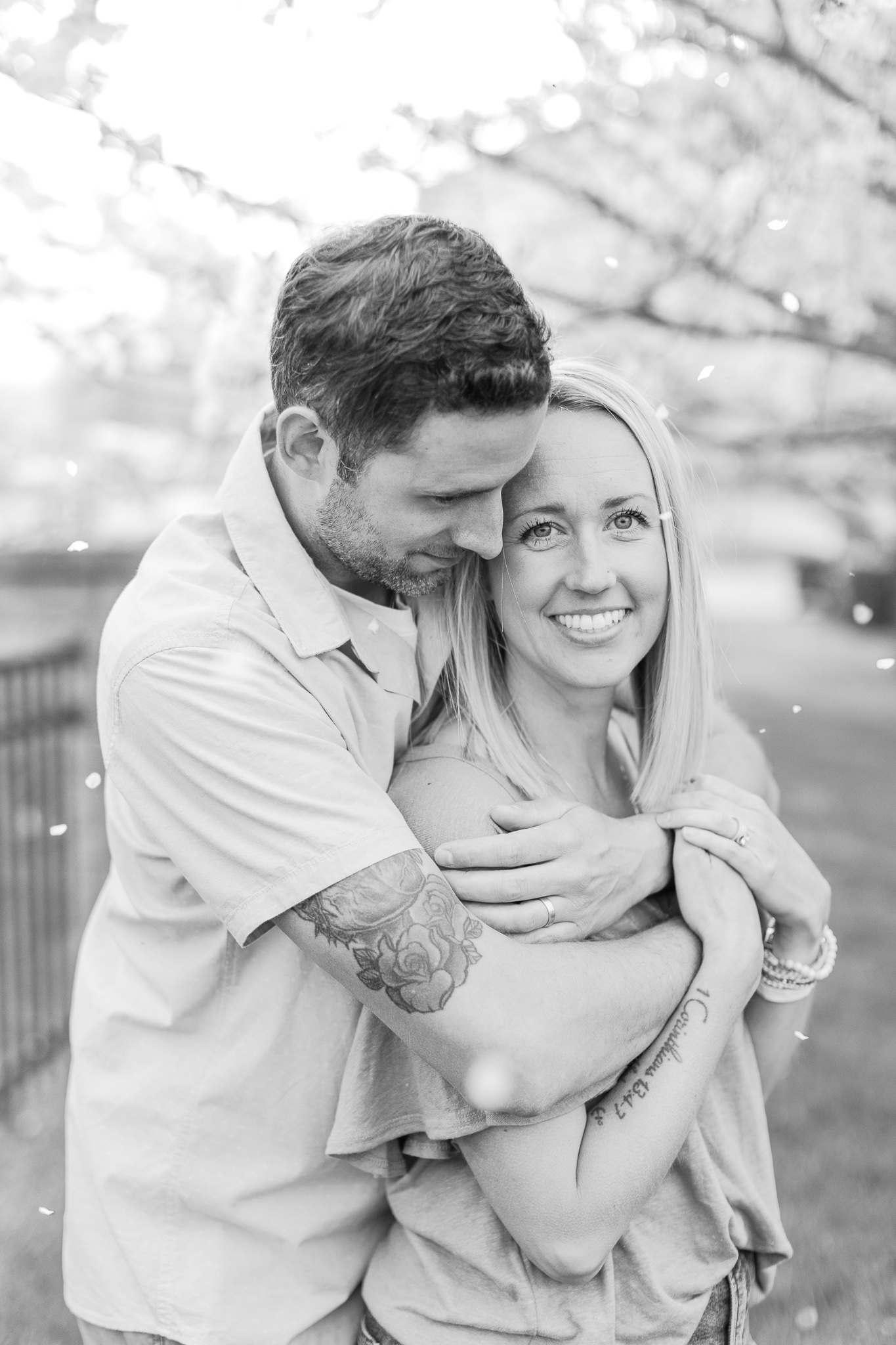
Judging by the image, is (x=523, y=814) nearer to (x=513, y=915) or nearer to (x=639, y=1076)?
(x=513, y=915)

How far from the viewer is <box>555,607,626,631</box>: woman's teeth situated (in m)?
2.19

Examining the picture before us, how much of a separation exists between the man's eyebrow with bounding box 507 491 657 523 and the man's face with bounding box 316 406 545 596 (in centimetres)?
13

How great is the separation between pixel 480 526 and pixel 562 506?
21cm

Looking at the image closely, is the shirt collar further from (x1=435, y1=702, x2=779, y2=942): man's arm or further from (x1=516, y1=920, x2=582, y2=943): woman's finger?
(x1=516, y1=920, x2=582, y2=943): woman's finger

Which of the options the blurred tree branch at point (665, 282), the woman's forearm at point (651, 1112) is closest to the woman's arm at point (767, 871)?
the woman's forearm at point (651, 1112)

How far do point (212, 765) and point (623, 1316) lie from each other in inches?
43.9

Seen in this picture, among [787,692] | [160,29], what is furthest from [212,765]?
[787,692]

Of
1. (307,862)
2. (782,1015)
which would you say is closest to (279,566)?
(307,862)

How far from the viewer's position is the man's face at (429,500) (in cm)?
188

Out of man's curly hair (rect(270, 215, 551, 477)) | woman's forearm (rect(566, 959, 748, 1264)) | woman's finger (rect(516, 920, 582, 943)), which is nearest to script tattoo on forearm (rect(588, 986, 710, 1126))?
woman's forearm (rect(566, 959, 748, 1264))

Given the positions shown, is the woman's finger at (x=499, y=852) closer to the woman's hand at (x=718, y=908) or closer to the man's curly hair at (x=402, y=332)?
the woman's hand at (x=718, y=908)

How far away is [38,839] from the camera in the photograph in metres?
5.79

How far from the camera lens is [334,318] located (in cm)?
182

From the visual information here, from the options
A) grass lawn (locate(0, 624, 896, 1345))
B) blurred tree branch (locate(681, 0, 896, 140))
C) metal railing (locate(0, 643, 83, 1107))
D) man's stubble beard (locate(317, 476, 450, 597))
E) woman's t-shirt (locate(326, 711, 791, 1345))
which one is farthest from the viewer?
metal railing (locate(0, 643, 83, 1107))
